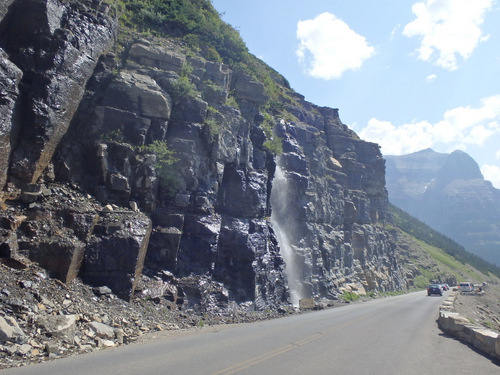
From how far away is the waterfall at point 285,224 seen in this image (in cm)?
3161

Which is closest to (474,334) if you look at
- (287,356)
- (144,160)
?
(287,356)

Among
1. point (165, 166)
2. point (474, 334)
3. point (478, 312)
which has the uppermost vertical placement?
point (165, 166)

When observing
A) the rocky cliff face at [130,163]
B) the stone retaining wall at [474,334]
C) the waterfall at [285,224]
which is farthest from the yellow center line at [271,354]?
the waterfall at [285,224]

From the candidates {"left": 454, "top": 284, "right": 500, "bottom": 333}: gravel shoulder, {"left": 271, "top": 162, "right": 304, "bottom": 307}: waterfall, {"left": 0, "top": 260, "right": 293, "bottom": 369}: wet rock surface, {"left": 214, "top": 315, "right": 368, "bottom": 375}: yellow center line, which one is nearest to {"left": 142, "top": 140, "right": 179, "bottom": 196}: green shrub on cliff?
{"left": 0, "top": 260, "right": 293, "bottom": 369}: wet rock surface

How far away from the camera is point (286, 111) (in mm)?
41438

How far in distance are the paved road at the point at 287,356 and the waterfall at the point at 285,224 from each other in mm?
18511

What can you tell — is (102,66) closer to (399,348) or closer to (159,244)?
(159,244)

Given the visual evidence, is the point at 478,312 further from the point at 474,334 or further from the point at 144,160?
the point at 144,160

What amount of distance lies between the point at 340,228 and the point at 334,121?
17.1 metres

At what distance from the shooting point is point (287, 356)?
912cm

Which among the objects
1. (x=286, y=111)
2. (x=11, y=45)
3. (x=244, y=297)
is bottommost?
(x=244, y=297)

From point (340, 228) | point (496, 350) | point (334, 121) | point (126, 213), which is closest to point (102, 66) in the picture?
point (126, 213)

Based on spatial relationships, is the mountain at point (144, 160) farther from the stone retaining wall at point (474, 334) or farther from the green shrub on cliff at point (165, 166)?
the stone retaining wall at point (474, 334)

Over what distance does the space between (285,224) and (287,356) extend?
24531 millimetres
